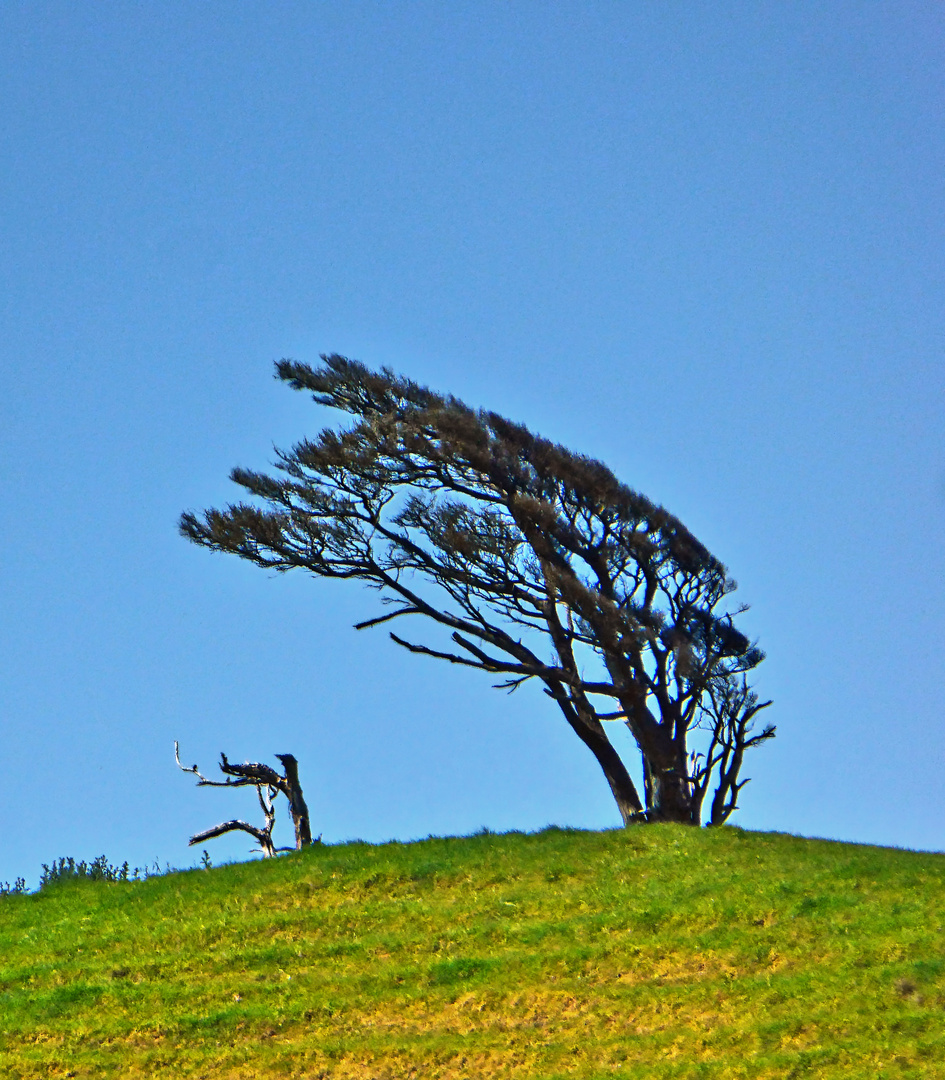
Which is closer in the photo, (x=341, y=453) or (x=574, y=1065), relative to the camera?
(x=574, y=1065)

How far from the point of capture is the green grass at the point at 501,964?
55.1ft

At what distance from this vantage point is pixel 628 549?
2920cm

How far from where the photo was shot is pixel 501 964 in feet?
63.8

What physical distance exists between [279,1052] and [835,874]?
358 inches

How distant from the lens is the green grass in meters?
16.8

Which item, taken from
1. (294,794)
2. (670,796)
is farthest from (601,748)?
(294,794)

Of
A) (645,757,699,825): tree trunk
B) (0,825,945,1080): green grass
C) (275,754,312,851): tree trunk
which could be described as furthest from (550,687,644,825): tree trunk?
(275,754,312,851): tree trunk

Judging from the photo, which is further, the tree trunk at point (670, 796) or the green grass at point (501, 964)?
the tree trunk at point (670, 796)

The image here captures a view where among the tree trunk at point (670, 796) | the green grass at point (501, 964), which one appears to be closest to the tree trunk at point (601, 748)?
the tree trunk at point (670, 796)

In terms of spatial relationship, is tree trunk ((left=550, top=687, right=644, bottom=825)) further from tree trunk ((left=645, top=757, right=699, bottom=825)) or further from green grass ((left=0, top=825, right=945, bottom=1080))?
green grass ((left=0, top=825, right=945, bottom=1080))

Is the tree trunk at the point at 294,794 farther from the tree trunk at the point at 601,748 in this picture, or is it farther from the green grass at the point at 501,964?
the tree trunk at the point at 601,748

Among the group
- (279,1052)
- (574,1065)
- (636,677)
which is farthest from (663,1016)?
(636,677)

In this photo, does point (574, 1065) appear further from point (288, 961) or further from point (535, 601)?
point (535, 601)

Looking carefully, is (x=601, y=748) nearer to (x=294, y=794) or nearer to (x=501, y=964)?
(x=294, y=794)
